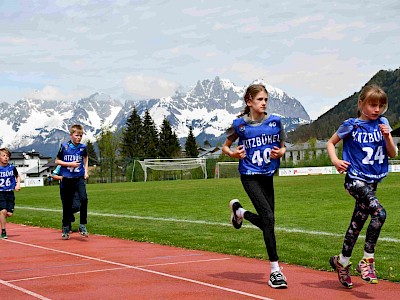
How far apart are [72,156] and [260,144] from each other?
19.4ft

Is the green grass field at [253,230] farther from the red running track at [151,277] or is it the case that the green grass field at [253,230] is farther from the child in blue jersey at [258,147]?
the child in blue jersey at [258,147]

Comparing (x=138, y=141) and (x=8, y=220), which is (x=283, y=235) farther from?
(x=138, y=141)

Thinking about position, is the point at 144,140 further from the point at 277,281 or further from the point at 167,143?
the point at 277,281

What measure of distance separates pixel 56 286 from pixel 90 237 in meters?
5.47

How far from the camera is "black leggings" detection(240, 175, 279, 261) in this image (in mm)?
6566

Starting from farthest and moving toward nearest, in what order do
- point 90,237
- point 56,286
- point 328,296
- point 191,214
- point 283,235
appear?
point 191,214 < point 90,237 < point 283,235 < point 56,286 < point 328,296

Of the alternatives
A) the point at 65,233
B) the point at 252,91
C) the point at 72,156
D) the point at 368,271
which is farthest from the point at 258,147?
the point at 65,233

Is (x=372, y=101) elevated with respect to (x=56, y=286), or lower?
elevated

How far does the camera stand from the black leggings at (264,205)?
6.57m

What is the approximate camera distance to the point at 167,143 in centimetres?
12006

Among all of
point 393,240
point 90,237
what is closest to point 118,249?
point 90,237

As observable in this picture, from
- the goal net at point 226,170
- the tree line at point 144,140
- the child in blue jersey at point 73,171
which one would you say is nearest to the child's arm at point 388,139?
the child in blue jersey at point 73,171

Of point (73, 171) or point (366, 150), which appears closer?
point (366, 150)

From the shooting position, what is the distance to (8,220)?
1809cm
